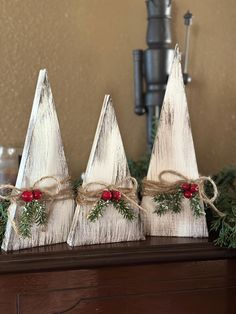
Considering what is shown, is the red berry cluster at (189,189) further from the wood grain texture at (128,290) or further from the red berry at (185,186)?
the wood grain texture at (128,290)

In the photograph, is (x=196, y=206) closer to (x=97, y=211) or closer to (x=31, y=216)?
(x=97, y=211)

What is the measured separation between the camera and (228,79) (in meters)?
1.18

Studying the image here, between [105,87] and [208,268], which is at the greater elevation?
[105,87]

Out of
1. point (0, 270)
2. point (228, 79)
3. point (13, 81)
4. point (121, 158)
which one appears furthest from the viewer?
point (228, 79)

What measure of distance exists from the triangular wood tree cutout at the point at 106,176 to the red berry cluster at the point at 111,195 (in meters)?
0.02

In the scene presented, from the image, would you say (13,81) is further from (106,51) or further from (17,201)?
(17,201)

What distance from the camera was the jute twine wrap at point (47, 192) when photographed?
0.72m

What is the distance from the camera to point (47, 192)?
2.45 feet

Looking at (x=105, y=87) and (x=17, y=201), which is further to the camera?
(x=105, y=87)

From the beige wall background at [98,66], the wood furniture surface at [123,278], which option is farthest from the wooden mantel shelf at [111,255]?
the beige wall background at [98,66]

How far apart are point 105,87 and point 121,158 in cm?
38

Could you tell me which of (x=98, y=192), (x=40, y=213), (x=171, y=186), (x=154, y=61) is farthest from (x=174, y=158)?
(x=154, y=61)

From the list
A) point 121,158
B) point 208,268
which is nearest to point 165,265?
point 208,268

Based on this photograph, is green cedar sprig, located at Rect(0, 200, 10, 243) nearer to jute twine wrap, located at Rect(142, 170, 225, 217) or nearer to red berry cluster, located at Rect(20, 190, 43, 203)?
red berry cluster, located at Rect(20, 190, 43, 203)
